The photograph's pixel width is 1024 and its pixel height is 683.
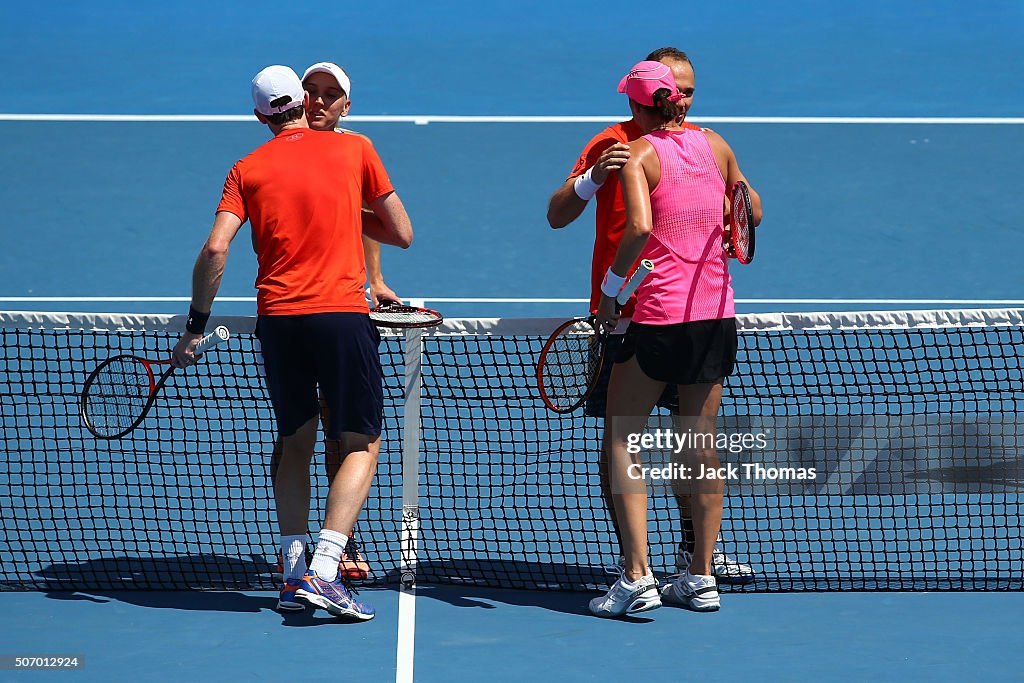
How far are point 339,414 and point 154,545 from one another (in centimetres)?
128

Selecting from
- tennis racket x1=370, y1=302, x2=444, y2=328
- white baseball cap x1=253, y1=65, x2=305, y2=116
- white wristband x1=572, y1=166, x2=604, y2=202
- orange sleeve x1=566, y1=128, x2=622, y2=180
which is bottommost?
tennis racket x1=370, y1=302, x2=444, y2=328

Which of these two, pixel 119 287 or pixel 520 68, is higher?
pixel 520 68

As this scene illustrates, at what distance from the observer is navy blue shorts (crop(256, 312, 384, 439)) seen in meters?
5.51

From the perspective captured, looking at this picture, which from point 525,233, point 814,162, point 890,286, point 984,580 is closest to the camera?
point 984,580

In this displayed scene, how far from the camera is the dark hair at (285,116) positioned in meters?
5.62

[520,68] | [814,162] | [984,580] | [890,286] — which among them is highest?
[520,68]

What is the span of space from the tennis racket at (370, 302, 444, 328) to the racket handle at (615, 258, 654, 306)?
2.24 feet

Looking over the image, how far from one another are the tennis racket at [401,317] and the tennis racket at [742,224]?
1.11 m

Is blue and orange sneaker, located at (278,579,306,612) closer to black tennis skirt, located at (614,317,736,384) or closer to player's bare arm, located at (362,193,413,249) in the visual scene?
player's bare arm, located at (362,193,413,249)

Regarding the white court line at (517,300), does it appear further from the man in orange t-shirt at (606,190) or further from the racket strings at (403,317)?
the man in orange t-shirt at (606,190)

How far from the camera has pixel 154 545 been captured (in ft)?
20.9

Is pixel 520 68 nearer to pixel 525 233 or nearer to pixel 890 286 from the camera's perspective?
pixel 525 233

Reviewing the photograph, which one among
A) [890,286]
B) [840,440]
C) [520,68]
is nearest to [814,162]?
[890,286]

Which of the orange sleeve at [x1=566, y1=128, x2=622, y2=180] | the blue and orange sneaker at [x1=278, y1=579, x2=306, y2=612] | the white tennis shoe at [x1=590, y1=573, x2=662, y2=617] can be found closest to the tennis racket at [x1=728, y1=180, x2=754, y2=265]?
the orange sleeve at [x1=566, y1=128, x2=622, y2=180]
